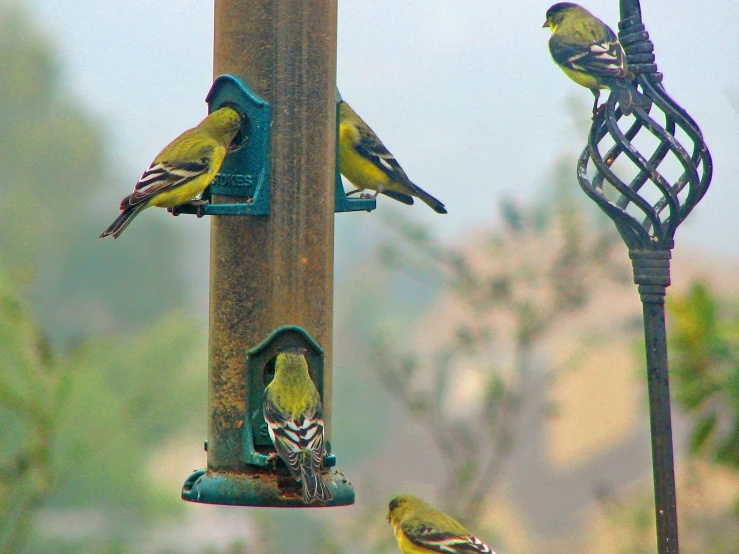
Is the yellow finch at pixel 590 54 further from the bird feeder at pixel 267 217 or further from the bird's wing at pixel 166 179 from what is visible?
the bird's wing at pixel 166 179

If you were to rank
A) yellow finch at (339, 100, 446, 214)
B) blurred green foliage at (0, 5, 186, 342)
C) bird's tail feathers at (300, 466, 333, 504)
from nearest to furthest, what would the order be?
bird's tail feathers at (300, 466, 333, 504) < yellow finch at (339, 100, 446, 214) < blurred green foliage at (0, 5, 186, 342)

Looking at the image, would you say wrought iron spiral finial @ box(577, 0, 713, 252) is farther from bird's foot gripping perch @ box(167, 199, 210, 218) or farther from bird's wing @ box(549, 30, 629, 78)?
bird's foot gripping perch @ box(167, 199, 210, 218)

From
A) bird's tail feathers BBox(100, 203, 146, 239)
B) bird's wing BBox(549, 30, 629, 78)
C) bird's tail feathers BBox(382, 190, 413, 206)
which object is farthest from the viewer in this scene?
bird's tail feathers BBox(382, 190, 413, 206)

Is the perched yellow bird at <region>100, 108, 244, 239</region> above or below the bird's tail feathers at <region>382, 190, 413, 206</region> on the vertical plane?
below

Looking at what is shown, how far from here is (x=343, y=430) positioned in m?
8.95

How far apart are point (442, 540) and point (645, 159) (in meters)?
2.28

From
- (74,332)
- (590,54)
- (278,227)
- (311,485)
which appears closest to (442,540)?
(311,485)

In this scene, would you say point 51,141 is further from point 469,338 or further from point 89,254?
point 469,338

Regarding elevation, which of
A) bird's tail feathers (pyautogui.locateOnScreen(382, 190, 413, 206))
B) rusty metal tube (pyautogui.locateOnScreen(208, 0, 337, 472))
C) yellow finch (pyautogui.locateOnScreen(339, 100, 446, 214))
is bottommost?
rusty metal tube (pyautogui.locateOnScreen(208, 0, 337, 472))

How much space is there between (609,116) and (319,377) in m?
1.72

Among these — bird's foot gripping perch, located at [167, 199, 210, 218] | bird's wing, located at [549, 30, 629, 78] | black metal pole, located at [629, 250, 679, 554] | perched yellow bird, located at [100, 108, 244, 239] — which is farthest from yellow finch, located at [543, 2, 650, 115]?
bird's foot gripping perch, located at [167, 199, 210, 218]

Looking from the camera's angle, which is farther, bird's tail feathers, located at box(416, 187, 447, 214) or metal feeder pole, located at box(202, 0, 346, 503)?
bird's tail feathers, located at box(416, 187, 447, 214)

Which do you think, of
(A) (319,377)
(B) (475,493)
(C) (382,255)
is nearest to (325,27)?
(A) (319,377)

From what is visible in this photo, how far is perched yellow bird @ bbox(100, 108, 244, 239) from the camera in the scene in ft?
14.0
